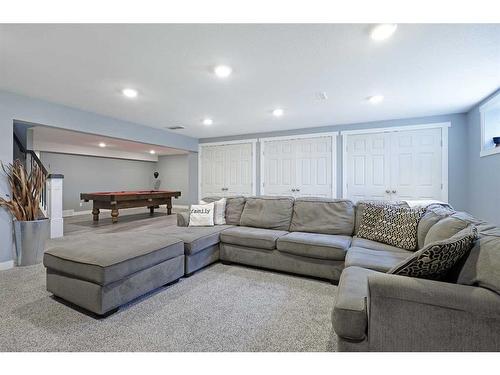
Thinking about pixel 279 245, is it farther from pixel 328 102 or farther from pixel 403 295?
pixel 328 102

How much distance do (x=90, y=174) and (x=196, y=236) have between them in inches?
289

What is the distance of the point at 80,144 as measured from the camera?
24.5 feet

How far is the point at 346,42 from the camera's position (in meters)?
1.93

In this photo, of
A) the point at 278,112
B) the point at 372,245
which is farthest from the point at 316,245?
the point at 278,112

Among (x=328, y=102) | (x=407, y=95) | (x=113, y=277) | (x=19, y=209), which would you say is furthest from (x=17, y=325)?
(x=407, y=95)

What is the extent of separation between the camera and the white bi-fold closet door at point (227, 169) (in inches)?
230

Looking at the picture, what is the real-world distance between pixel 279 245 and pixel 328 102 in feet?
7.20

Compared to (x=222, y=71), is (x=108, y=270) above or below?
below

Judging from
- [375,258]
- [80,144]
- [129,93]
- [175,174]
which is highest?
[80,144]

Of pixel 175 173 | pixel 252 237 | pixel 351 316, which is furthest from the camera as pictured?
pixel 175 173

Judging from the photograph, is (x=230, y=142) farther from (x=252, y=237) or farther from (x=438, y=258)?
(x=438, y=258)

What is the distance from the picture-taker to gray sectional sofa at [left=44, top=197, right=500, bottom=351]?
1.14 meters

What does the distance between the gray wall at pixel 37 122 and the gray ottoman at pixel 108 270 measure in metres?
1.53

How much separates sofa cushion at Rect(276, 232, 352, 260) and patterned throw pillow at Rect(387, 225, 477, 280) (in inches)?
48.5
